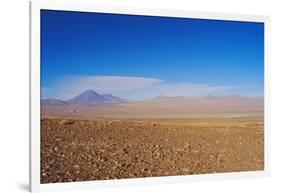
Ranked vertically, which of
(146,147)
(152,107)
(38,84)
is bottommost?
(146,147)

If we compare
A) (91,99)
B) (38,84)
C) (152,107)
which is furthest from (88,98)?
(152,107)

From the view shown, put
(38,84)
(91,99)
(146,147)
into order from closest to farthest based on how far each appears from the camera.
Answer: (38,84), (91,99), (146,147)

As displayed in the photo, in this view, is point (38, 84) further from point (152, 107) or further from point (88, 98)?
point (152, 107)

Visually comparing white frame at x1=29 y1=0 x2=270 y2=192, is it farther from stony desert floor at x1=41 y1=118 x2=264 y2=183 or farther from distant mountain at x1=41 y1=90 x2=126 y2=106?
distant mountain at x1=41 y1=90 x2=126 y2=106

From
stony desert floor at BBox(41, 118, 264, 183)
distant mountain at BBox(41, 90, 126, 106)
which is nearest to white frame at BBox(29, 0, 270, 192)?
stony desert floor at BBox(41, 118, 264, 183)

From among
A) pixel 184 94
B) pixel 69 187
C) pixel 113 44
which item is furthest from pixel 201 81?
pixel 69 187

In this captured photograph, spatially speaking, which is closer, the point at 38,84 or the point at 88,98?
the point at 38,84

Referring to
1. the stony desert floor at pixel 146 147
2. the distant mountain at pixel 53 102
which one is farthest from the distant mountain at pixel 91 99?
the stony desert floor at pixel 146 147
